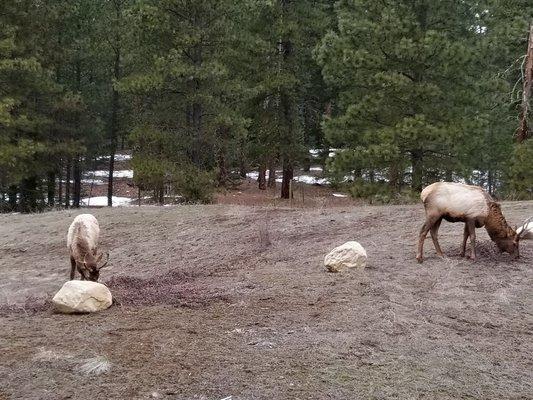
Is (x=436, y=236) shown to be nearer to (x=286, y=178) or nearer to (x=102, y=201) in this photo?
(x=286, y=178)

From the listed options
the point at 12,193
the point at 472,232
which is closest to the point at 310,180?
the point at 12,193

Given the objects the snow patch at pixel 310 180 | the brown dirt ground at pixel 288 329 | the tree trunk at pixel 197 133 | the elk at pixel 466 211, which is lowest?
the brown dirt ground at pixel 288 329

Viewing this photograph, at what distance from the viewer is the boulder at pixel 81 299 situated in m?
6.41

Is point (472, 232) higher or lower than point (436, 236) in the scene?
higher

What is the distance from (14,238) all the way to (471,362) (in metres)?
12.2

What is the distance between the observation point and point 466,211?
27.4 ft

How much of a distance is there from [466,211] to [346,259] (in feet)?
6.18

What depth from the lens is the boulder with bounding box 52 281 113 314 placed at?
6.41 meters

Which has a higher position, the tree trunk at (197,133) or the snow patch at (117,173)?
the tree trunk at (197,133)

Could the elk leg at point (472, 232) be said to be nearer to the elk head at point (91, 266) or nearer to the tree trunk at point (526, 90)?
the elk head at point (91, 266)

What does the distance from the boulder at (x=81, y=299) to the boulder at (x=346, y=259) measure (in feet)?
10.3

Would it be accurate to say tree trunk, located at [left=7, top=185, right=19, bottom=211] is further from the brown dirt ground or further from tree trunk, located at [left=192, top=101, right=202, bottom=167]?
the brown dirt ground

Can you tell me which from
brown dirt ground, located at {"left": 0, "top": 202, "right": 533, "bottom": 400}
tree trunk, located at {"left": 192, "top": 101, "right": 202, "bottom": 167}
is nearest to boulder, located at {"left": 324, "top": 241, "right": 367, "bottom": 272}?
brown dirt ground, located at {"left": 0, "top": 202, "right": 533, "bottom": 400}

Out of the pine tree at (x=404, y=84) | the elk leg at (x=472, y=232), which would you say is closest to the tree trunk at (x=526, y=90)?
the pine tree at (x=404, y=84)
